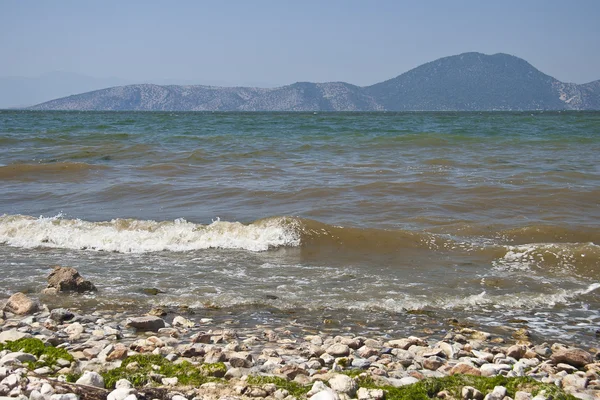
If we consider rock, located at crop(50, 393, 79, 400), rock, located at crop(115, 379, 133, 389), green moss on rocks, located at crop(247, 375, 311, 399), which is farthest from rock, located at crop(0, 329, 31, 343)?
green moss on rocks, located at crop(247, 375, 311, 399)

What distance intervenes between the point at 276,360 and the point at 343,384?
0.77 meters

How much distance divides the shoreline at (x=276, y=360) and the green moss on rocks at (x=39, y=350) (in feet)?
0.15

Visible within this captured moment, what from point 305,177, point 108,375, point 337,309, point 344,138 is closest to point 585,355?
point 337,309

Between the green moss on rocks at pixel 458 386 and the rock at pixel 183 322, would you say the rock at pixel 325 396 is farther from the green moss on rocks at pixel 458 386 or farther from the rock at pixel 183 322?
the rock at pixel 183 322

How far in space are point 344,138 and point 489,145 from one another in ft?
24.6

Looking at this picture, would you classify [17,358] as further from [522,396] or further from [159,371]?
[522,396]

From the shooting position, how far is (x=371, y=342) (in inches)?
196

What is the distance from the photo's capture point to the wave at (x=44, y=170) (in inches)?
690

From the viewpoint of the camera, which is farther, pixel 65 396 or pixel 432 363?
pixel 432 363

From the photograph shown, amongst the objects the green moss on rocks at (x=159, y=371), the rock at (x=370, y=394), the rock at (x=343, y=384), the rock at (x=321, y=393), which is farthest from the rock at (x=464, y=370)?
the green moss on rocks at (x=159, y=371)

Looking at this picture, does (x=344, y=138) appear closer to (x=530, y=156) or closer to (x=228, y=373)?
(x=530, y=156)

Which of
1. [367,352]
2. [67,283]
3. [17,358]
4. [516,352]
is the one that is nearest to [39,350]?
[17,358]

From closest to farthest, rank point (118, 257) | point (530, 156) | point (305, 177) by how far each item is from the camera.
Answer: point (118, 257)
point (305, 177)
point (530, 156)

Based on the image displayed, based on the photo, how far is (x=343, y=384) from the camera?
3930mm
